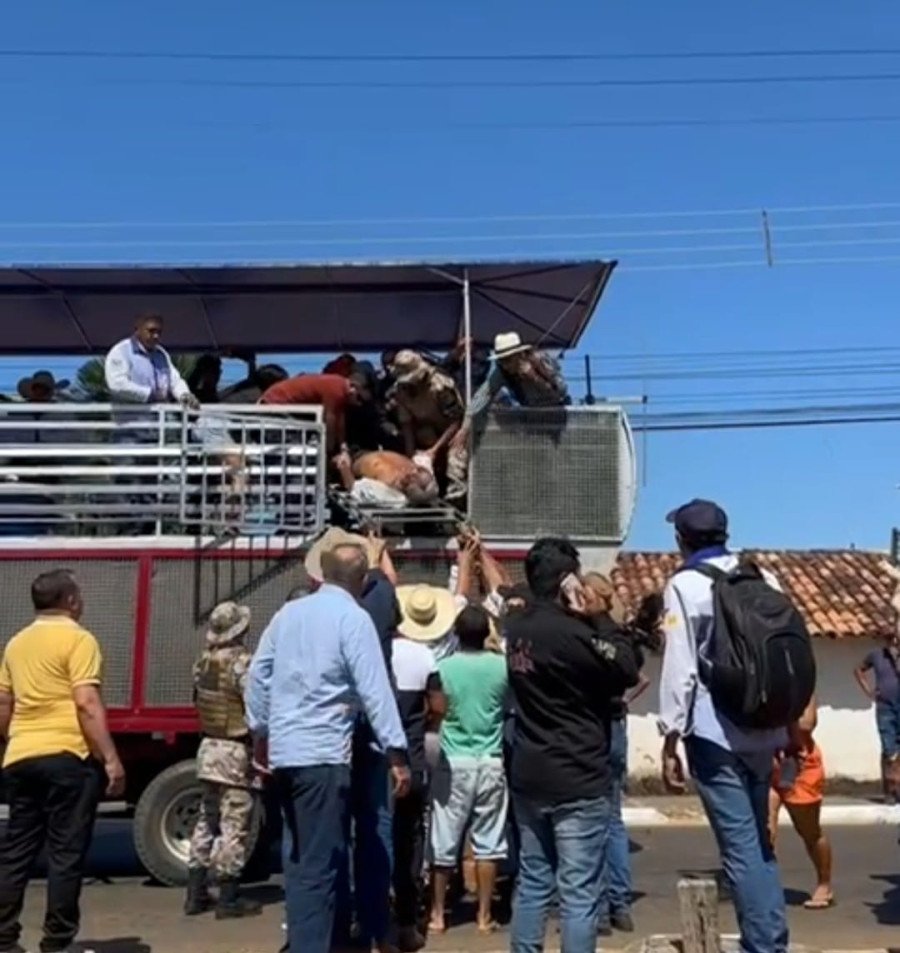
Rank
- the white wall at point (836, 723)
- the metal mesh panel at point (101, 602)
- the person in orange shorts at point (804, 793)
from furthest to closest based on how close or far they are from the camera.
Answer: the white wall at point (836, 723) < the metal mesh panel at point (101, 602) < the person in orange shorts at point (804, 793)

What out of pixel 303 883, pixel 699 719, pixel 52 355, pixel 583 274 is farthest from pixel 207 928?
pixel 52 355

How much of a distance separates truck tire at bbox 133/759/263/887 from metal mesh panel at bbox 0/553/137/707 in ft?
2.08

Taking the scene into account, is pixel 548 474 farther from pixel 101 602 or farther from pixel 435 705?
pixel 101 602

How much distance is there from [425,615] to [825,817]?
8769mm

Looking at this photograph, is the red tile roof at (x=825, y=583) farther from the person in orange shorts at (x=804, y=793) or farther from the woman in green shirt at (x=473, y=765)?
the woman in green shirt at (x=473, y=765)

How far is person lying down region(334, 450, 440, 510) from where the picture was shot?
10000 mm

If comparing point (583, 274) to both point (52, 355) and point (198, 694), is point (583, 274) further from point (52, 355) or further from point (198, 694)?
point (52, 355)

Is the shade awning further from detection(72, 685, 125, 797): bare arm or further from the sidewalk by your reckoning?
the sidewalk

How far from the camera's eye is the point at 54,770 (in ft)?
22.9

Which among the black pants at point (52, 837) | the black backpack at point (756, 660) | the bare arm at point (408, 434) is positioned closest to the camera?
the black backpack at point (756, 660)

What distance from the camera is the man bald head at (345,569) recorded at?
654cm

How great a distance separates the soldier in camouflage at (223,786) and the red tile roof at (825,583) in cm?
1167

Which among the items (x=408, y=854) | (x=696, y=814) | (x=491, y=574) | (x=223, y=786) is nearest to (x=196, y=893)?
(x=223, y=786)

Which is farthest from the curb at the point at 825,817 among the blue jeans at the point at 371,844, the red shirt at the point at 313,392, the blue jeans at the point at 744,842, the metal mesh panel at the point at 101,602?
the blue jeans at the point at 744,842
